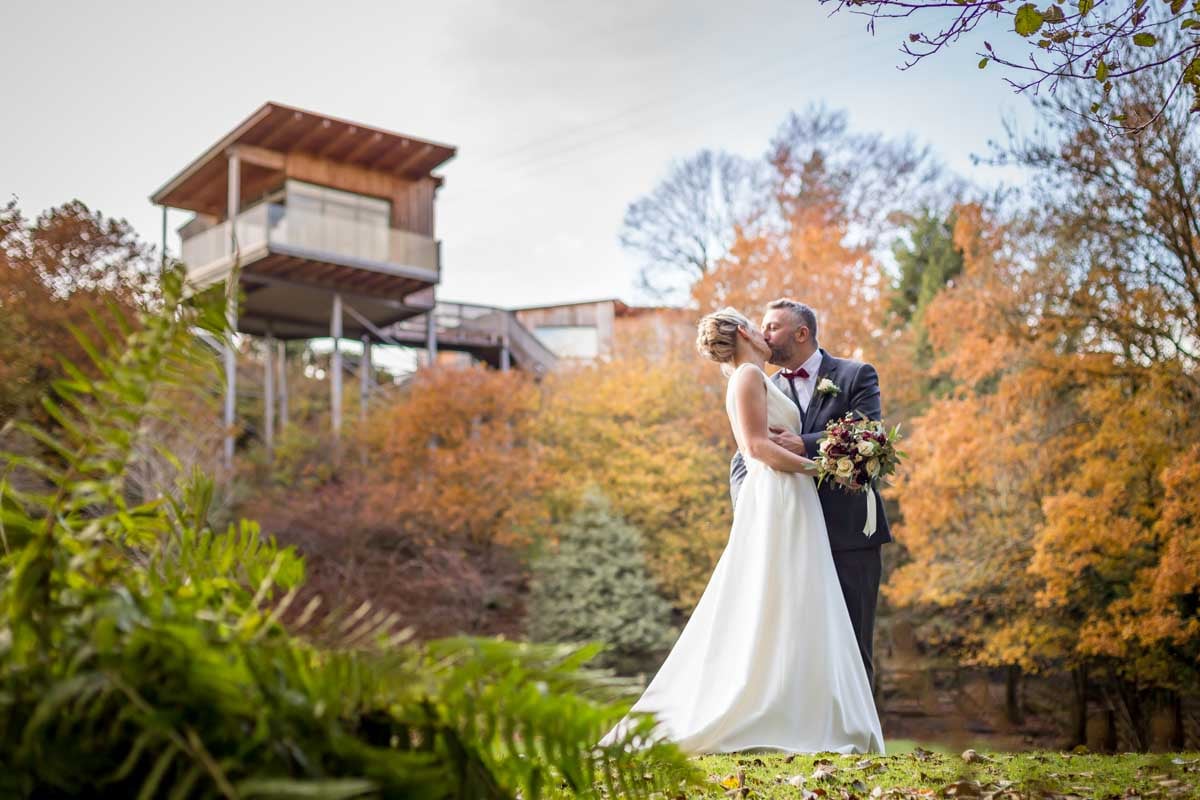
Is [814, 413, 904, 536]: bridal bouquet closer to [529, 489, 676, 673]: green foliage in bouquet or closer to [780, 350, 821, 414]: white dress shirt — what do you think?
[780, 350, 821, 414]: white dress shirt

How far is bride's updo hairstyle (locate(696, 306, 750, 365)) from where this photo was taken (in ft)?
19.0

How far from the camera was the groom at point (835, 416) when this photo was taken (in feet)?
19.0

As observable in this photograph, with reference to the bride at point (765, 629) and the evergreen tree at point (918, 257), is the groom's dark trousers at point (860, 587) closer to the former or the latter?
the bride at point (765, 629)

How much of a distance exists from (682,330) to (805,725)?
20566 millimetres

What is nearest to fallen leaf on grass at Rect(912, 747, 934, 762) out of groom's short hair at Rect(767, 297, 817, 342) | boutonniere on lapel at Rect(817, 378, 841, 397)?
boutonniere on lapel at Rect(817, 378, 841, 397)

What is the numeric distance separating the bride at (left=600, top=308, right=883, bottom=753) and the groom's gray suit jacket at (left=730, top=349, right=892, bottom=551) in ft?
0.45

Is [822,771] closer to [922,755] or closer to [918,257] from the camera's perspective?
[922,755]

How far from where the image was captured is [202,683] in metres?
1.00

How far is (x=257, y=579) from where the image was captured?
5.05 feet

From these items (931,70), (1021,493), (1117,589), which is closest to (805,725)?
Answer: (1117,589)

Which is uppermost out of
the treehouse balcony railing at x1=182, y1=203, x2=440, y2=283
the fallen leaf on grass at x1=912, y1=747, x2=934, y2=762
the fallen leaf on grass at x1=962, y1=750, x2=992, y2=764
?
the treehouse balcony railing at x1=182, y1=203, x2=440, y2=283

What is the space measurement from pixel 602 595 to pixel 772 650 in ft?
55.5

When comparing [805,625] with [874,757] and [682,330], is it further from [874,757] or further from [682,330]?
[682,330]

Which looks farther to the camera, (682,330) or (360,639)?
(682,330)
